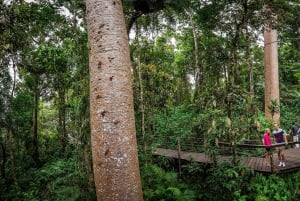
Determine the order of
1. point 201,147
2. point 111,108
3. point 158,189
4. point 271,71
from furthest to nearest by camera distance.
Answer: point 271,71
point 201,147
point 158,189
point 111,108

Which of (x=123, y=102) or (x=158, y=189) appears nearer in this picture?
(x=123, y=102)

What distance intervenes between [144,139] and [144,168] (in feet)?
2.51

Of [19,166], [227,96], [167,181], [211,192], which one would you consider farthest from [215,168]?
[19,166]

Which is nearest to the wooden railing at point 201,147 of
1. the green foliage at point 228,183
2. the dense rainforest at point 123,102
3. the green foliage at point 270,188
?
the dense rainforest at point 123,102

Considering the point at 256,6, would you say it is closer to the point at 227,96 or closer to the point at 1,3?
the point at 227,96

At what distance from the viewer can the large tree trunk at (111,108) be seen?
191 centimetres

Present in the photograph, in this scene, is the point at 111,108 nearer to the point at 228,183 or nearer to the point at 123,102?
the point at 123,102

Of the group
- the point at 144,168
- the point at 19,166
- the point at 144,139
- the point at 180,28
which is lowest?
the point at 19,166

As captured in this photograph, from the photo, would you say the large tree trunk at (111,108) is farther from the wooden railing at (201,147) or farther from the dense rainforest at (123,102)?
the wooden railing at (201,147)

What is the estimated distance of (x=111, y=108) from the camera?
196cm

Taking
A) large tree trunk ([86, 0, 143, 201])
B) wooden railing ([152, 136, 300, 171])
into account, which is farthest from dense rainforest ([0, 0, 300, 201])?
wooden railing ([152, 136, 300, 171])

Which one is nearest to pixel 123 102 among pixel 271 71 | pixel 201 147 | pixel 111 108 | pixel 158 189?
pixel 111 108

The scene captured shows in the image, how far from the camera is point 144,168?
656 centimetres

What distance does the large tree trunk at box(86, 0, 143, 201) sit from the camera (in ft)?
6.27
